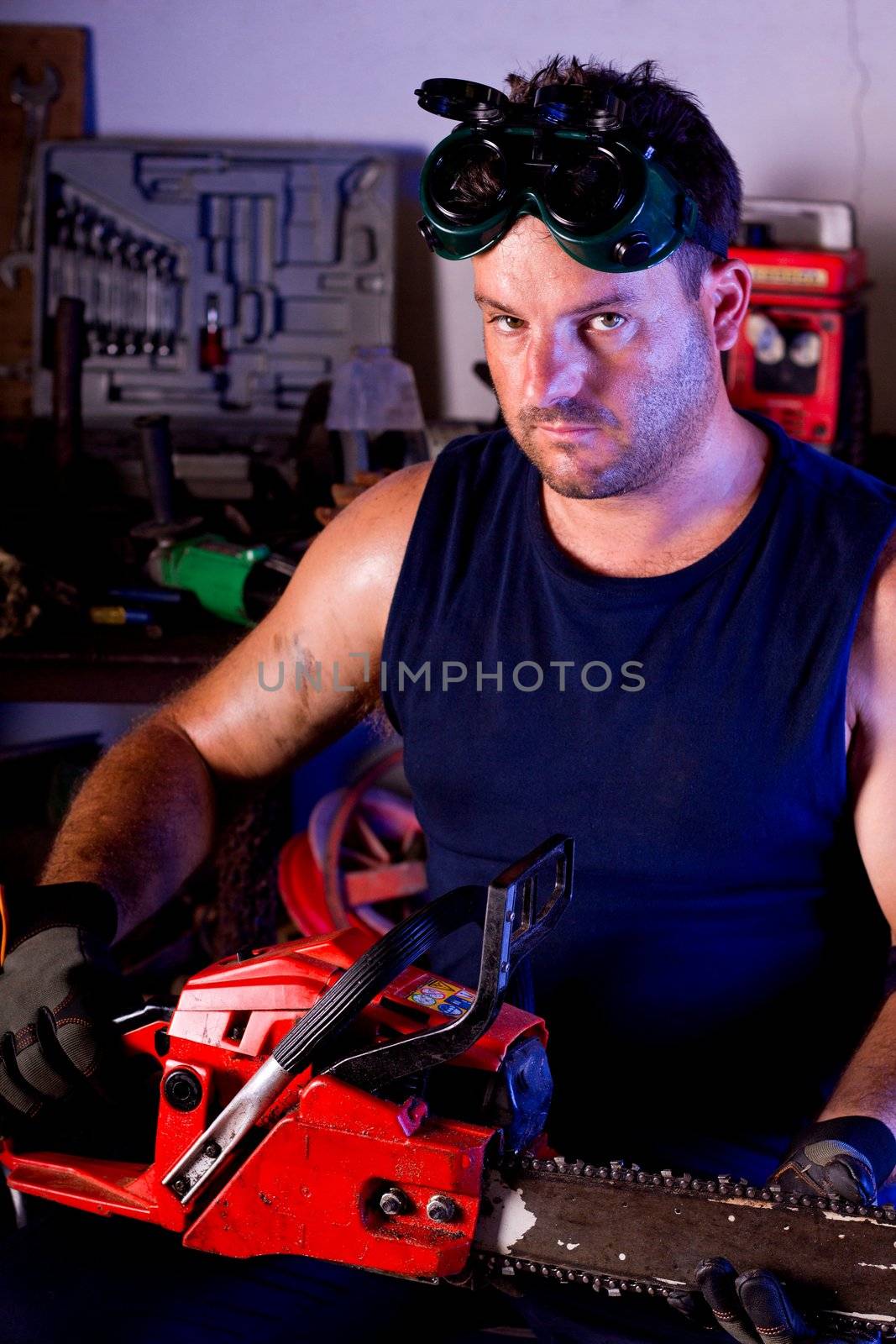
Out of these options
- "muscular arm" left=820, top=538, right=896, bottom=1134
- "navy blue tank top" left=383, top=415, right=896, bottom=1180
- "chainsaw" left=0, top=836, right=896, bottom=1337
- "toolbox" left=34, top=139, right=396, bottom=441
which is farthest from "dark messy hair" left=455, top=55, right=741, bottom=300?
"toolbox" left=34, top=139, right=396, bottom=441

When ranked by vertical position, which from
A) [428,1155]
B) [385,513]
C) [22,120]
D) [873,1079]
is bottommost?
[873,1079]

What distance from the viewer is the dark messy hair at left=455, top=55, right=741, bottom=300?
1416mm

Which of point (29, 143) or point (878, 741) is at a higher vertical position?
Answer: point (29, 143)

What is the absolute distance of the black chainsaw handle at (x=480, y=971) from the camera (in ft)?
3.41

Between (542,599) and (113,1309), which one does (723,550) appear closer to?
(542,599)

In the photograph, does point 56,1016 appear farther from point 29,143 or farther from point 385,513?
point 29,143

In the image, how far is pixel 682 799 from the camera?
144 centimetres

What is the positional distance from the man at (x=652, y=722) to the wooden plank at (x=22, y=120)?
6.50ft

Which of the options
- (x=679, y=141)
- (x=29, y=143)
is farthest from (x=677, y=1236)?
(x=29, y=143)

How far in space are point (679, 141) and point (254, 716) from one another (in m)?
0.87

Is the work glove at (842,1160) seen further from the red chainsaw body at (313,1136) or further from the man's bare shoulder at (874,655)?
the man's bare shoulder at (874,655)

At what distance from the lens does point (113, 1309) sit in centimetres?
125

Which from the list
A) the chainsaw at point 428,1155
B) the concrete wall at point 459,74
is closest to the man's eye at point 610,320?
the chainsaw at point 428,1155

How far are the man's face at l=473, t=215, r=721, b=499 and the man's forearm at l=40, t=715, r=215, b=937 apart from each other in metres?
0.62
